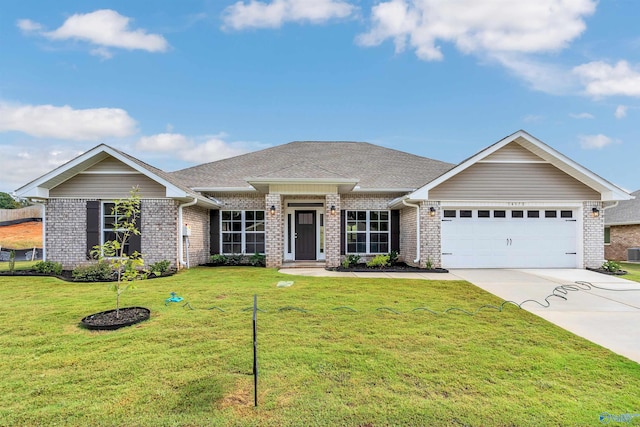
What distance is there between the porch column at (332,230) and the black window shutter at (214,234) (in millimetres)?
4894

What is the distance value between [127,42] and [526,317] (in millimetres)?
15772

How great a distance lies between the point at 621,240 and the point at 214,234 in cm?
2127

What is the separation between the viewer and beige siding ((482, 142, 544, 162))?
1188 cm

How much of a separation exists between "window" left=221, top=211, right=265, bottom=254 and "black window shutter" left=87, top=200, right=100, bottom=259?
442 centimetres

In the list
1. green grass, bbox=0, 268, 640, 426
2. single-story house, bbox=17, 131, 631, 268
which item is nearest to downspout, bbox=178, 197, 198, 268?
single-story house, bbox=17, 131, 631, 268

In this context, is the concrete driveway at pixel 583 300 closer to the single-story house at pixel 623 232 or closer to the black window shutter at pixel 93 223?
the single-story house at pixel 623 232

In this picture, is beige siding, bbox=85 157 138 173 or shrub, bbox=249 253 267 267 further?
shrub, bbox=249 253 267 267

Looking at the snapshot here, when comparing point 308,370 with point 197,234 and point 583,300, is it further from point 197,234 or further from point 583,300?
point 197,234

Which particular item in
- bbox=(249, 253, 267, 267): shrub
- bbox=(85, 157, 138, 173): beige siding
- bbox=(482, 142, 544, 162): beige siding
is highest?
bbox=(482, 142, 544, 162): beige siding

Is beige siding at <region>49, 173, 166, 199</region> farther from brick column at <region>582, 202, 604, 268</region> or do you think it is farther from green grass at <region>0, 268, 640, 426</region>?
brick column at <region>582, 202, 604, 268</region>

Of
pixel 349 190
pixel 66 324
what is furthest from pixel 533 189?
pixel 66 324

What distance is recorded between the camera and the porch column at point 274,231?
39.8ft

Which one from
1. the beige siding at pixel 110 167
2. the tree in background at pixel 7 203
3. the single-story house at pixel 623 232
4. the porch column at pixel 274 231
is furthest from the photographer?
the tree in background at pixel 7 203

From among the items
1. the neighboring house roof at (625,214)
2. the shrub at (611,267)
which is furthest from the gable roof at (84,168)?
the neighboring house roof at (625,214)
